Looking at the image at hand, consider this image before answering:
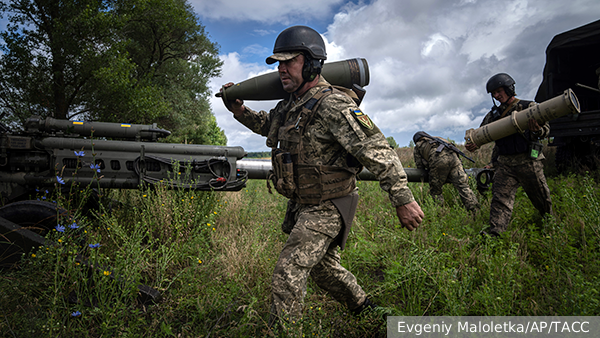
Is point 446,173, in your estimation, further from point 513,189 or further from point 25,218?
point 25,218

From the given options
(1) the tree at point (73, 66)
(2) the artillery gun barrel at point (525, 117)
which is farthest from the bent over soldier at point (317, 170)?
(1) the tree at point (73, 66)

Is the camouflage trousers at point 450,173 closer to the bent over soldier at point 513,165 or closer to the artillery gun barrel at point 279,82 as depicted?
the bent over soldier at point 513,165

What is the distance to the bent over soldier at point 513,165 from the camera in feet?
13.4

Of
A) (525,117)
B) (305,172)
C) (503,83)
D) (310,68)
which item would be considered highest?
(503,83)

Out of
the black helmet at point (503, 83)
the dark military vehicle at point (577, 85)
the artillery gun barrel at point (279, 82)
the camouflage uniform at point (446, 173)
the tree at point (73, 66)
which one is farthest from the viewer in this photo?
the tree at point (73, 66)

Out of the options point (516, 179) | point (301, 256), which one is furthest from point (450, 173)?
point (301, 256)

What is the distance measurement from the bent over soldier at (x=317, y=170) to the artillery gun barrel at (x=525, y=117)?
2.90m

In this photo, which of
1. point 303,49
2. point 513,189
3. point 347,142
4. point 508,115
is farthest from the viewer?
point 508,115

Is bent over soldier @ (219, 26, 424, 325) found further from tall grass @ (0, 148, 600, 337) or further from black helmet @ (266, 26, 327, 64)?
tall grass @ (0, 148, 600, 337)

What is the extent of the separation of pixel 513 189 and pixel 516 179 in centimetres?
15

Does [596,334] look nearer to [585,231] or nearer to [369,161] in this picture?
[369,161]

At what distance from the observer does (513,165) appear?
13.9ft

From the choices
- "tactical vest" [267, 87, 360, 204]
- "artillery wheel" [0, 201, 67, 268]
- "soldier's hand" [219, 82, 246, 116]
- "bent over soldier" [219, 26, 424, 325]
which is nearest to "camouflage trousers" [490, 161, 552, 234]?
"bent over soldier" [219, 26, 424, 325]

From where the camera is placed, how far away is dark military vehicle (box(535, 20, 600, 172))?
20.3 feet
